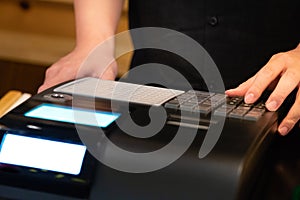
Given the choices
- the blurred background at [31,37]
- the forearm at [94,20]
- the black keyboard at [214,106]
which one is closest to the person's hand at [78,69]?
the forearm at [94,20]

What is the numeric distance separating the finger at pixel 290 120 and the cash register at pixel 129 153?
0.17 feet

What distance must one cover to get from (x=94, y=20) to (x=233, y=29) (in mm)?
210

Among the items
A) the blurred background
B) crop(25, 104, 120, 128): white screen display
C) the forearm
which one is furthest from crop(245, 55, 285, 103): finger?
the blurred background

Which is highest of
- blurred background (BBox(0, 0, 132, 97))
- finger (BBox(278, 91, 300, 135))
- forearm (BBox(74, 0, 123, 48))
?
A: forearm (BBox(74, 0, 123, 48))

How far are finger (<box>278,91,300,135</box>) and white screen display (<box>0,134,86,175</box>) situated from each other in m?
0.21

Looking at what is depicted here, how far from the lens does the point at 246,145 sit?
471 mm

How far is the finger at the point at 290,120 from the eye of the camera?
0.58m

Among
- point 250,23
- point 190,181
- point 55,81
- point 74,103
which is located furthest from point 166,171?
point 250,23

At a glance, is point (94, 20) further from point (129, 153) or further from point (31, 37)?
point (31, 37)

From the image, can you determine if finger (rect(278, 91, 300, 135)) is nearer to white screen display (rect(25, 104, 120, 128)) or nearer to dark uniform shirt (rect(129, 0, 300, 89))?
white screen display (rect(25, 104, 120, 128))

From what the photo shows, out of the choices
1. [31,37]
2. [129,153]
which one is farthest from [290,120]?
[31,37]

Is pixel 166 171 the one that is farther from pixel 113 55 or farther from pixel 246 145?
pixel 113 55

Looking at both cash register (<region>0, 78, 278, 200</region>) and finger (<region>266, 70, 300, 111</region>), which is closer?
cash register (<region>0, 78, 278, 200</region>)

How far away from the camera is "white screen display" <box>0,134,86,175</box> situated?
0.47m
